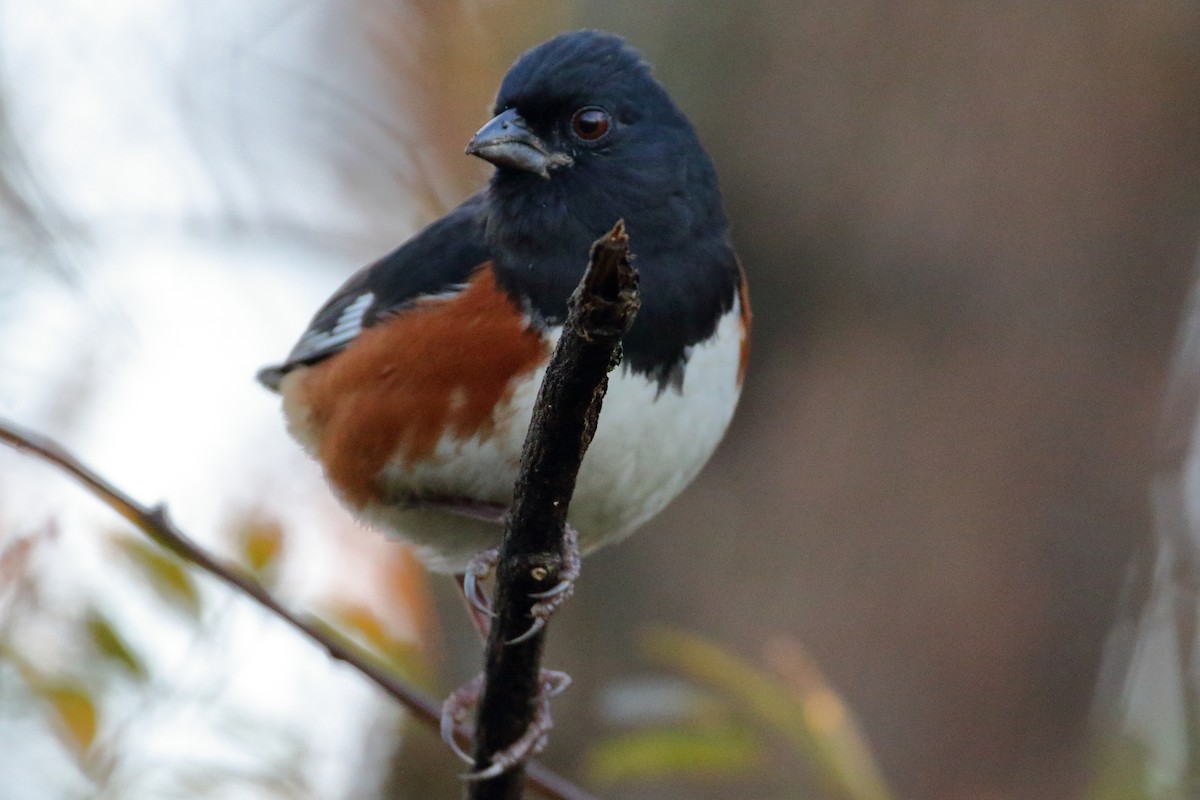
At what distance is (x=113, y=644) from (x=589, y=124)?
1.08 metres

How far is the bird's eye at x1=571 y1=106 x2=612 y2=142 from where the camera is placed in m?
2.17

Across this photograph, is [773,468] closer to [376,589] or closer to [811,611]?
[811,611]

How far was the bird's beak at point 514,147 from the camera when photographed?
2068mm

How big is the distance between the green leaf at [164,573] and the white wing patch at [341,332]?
1.66 ft

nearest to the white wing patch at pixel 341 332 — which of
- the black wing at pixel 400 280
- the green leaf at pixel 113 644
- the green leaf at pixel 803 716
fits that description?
the black wing at pixel 400 280

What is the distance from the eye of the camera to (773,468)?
3.28 metres

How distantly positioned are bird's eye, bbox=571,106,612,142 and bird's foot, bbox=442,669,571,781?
33.4 inches

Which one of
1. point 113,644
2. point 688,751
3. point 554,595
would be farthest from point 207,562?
point 688,751

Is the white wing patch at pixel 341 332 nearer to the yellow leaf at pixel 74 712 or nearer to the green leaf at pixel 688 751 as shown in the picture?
the yellow leaf at pixel 74 712

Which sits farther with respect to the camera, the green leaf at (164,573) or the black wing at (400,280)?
the black wing at (400,280)

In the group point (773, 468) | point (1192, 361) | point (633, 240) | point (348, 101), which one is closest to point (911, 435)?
point (773, 468)

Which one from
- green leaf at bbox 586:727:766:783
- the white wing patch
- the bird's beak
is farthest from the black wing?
green leaf at bbox 586:727:766:783

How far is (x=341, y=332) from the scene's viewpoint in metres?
2.49

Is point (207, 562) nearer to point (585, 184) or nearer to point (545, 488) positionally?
point (545, 488)
